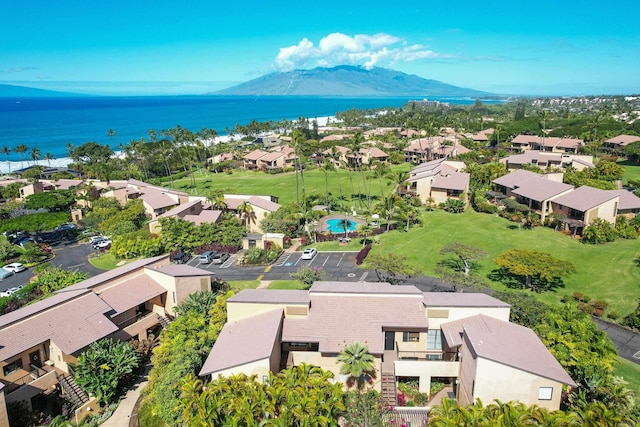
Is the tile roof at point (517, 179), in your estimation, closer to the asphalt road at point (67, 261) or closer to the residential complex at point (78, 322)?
the residential complex at point (78, 322)

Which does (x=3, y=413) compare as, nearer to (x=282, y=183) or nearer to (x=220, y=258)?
(x=220, y=258)

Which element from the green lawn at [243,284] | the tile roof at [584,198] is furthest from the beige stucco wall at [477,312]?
the tile roof at [584,198]

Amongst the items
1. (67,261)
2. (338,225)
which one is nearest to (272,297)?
(338,225)

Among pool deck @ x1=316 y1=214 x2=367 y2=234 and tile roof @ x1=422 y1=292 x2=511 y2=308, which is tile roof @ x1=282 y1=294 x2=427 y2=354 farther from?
pool deck @ x1=316 y1=214 x2=367 y2=234

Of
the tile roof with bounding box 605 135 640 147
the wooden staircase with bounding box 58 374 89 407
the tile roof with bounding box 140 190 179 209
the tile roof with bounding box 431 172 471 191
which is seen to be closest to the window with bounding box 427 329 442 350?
the wooden staircase with bounding box 58 374 89 407

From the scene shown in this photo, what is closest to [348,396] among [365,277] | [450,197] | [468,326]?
[468,326]
